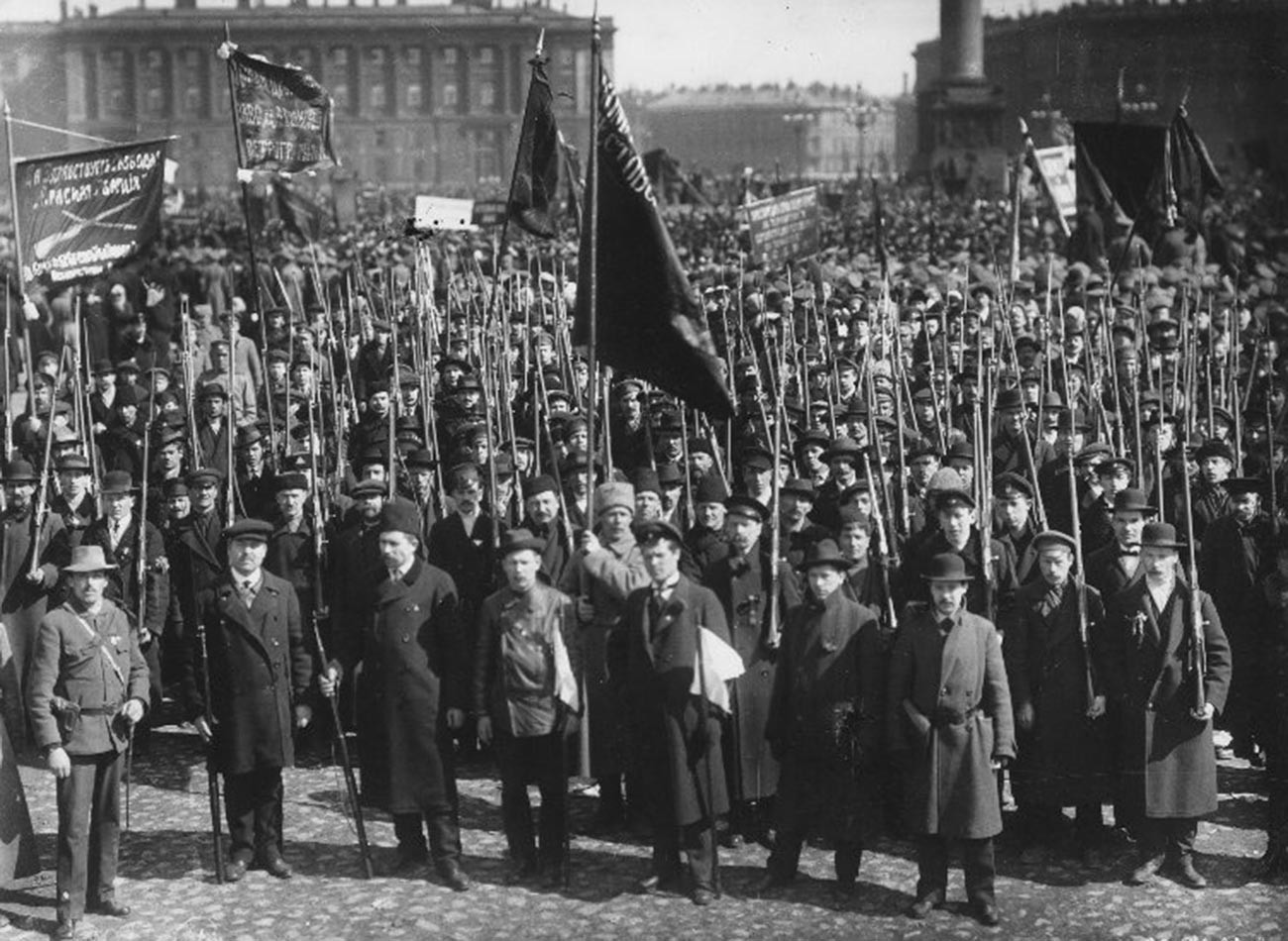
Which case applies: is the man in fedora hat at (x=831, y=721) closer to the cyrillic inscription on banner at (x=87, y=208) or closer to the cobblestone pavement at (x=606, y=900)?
the cobblestone pavement at (x=606, y=900)

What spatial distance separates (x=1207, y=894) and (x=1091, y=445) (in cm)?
365

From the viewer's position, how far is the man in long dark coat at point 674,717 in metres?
7.21

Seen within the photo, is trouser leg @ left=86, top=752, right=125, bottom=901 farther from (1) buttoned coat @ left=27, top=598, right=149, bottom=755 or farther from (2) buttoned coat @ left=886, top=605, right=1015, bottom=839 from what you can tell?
(2) buttoned coat @ left=886, top=605, right=1015, bottom=839

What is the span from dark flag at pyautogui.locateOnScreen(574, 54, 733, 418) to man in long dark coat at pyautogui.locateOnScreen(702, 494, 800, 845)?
60 centimetres

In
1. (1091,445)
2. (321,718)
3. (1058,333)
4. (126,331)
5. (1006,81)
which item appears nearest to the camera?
(321,718)

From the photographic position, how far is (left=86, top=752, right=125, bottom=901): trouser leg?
714 cm

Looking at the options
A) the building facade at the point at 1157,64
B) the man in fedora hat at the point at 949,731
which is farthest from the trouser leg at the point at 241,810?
the building facade at the point at 1157,64

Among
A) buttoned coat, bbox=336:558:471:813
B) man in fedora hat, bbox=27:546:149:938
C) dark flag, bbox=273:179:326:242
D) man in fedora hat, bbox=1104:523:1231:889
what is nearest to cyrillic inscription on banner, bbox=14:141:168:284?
man in fedora hat, bbox=27:546:149:938

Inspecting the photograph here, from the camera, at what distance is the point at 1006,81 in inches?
2534

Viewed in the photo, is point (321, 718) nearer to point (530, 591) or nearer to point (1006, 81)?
point (530, 591)

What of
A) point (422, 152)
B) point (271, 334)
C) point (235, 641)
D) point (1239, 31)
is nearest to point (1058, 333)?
point (271, 334)

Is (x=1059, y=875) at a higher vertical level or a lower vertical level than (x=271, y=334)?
lower

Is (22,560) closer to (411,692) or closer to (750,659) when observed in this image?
(411,692)

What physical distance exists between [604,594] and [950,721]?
66.0 inches
